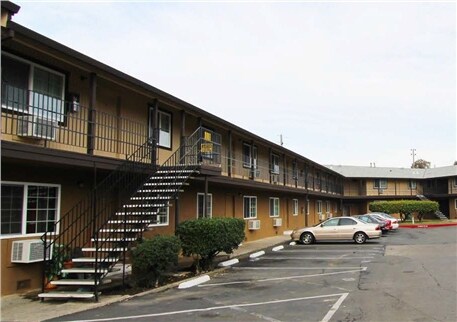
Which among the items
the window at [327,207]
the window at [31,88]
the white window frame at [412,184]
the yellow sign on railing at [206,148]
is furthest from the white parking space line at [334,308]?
the white window frame at [412,184]

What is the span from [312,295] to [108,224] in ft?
17.7

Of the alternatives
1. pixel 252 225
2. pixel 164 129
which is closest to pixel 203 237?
pixel 164 129

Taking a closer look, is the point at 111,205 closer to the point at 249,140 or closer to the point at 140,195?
the point at 140,195

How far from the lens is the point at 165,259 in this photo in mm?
11062

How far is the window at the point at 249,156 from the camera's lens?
2527cm

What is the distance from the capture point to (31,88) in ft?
36.7

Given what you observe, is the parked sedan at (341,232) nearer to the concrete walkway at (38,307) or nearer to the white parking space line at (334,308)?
the white parking space line at (334,308)

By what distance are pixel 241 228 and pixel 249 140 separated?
35.6 ft

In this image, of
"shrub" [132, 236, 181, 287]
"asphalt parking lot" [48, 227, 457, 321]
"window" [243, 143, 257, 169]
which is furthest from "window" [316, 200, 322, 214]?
"shrub" [132, 236, 181, 287]

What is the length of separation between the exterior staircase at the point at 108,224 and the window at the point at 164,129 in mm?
1173

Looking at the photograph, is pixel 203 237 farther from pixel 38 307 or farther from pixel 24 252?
pixel 38 307

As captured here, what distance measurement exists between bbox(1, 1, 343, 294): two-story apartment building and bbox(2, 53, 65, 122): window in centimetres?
2

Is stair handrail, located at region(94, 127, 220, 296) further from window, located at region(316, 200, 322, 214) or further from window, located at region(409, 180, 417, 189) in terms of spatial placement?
window, located at region(409, 180, 417, 189)

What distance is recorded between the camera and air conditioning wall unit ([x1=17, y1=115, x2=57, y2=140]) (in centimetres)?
1028
